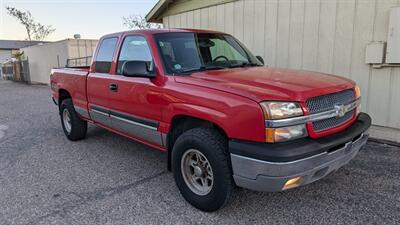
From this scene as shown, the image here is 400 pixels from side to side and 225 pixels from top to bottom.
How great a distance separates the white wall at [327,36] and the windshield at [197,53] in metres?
2.12

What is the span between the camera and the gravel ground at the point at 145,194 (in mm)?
3203

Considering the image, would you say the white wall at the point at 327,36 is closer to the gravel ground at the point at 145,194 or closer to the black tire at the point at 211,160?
the gravel ground at the point at 145,194

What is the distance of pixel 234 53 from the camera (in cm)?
448

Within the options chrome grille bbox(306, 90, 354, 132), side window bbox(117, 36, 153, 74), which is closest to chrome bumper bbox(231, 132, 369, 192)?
chrome grille bbox(306, 90, 354, 132)

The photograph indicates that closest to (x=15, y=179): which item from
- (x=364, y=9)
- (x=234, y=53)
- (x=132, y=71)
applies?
(x=132, y=71)

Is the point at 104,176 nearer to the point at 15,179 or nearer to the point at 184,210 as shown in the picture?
the point at 15,179

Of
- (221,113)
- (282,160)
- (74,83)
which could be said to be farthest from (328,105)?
(74,83)

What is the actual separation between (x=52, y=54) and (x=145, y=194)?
18.5 meters

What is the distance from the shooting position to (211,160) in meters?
3.03

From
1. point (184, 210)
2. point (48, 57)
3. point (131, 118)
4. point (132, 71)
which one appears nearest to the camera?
point (184, 210)

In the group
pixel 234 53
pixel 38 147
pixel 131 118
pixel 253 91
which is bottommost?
pixel 38 147

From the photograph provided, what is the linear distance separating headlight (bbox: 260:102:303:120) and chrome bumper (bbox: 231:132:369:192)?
378 mm

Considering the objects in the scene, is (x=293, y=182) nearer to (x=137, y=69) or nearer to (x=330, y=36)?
(x=137, y=69)

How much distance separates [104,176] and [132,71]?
1591mm
